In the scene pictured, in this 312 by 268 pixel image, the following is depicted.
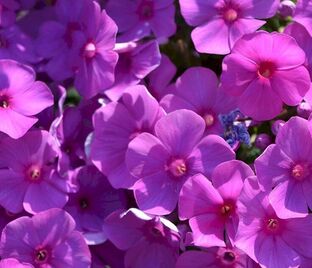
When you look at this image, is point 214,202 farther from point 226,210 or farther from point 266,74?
point 266,74

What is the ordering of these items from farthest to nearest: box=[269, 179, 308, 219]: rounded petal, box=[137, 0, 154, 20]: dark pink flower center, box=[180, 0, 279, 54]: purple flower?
box=[137, 0, 154, 20]: dark pink flower center → box=[180, 0, 279, 54]: purple flower → box=[269, 179, 308, 219]: rounded petal

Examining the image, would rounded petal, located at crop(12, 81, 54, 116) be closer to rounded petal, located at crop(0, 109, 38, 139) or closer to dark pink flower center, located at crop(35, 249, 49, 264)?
rounded petal, located at crop(0, 109, 38, 139)

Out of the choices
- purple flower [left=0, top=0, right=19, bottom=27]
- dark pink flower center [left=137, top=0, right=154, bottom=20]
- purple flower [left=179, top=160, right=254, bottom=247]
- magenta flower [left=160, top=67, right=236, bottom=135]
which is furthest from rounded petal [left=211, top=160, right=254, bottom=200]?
purple flower [left=0, top=0, right=19, bottom=27]

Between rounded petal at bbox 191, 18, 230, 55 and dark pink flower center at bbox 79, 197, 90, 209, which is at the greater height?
rounded petal at bbox 191, 18, 230, 55

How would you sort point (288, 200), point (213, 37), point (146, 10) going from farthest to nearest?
point (146, 10), point (213, 37), point (288, 200)

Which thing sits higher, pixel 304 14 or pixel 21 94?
pixel 304 14

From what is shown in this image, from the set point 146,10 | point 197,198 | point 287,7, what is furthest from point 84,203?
point 287,7

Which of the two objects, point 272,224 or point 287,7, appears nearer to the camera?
point 272,224
